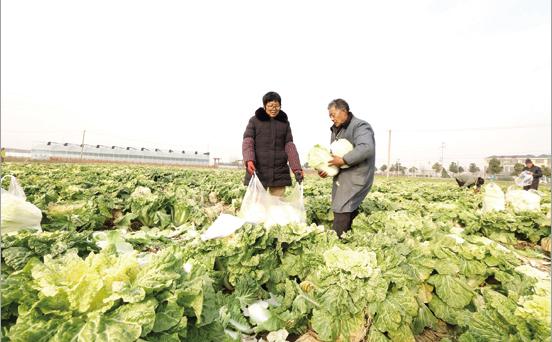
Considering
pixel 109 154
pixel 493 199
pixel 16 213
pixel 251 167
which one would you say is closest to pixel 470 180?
pixel 493 199

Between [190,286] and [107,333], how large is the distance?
1.57ft

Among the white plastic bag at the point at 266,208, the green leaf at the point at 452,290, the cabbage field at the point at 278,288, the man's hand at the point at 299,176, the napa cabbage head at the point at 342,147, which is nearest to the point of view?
the cabbage field at the point at 278,288

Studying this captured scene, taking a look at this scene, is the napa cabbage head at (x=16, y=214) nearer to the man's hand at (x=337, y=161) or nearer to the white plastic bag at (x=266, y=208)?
the white plastic bag at (x=266, y=208)

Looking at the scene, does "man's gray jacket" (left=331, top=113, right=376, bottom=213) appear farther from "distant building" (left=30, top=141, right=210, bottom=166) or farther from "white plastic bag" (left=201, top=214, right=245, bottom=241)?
"distant building" (left=30, top=141, right=210, bottom=166)

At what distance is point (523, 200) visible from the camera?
6.68 metres

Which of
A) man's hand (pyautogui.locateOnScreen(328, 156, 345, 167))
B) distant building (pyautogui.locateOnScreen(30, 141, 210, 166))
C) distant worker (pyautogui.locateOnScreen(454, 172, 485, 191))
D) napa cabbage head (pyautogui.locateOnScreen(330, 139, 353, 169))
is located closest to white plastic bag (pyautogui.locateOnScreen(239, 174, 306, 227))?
man's hand (pyautogui.locateOnScreen(328, 156, 345, 167))

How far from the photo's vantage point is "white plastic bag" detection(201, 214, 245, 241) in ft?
10.8

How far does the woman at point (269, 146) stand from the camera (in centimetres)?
447

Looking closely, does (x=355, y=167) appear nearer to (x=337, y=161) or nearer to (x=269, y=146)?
(x=337, y=161)

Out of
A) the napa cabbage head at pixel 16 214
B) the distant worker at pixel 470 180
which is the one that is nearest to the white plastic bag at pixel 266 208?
the napa cabbage head at pixel 16 214

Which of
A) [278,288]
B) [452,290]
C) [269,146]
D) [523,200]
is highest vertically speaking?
[269,146]

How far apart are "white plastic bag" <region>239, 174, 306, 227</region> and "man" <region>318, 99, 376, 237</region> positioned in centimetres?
51

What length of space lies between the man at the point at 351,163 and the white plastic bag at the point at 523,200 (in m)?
4.27

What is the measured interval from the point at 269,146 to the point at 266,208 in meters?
0.94
